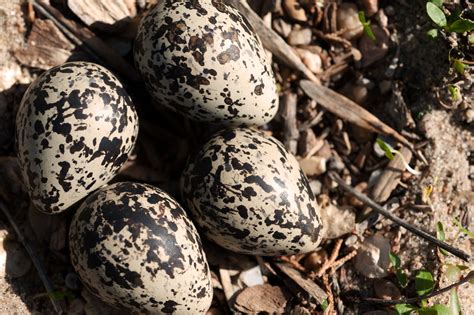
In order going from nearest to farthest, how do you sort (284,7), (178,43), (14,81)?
(178,43) → (14,81) → (284,7)

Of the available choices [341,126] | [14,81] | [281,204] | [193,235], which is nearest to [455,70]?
[341,126]

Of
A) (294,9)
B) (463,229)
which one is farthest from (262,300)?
(294,9)

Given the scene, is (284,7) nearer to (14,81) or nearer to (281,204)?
(281,204)

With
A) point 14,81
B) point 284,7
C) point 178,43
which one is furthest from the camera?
point 284,7

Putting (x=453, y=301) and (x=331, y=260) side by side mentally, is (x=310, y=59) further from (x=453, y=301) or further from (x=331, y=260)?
(x=453, y=301)

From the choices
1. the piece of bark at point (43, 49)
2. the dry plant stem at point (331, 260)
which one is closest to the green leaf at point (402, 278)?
the dry plant stem at point (331, 260)

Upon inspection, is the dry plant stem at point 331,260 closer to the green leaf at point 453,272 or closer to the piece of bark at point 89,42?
the green leaf at point 453,272

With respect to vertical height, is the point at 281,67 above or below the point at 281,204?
above

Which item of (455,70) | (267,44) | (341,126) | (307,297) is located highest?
(267,44)
